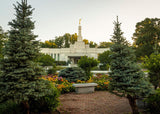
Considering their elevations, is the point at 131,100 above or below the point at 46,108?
above

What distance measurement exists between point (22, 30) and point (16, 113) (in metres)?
2.48

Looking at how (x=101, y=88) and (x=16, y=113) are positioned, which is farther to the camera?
(x=101, y=88)

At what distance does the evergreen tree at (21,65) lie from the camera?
3225mm

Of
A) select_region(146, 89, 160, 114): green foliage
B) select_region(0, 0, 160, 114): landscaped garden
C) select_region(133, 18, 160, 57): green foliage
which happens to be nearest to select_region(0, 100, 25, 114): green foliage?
select_region(0, 0, 160, 114): landscaped garden

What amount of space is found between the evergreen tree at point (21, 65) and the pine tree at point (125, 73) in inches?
84.9

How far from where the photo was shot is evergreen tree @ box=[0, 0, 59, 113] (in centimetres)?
322

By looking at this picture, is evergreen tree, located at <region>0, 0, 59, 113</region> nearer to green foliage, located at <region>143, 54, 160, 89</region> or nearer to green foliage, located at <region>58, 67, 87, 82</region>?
green foliage, located at <region>143, 54, 160, 89</region>

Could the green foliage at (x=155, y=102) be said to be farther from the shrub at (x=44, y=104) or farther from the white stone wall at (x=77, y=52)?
the white stone wall at (x=77, y=52)

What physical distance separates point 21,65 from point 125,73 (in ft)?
10.0

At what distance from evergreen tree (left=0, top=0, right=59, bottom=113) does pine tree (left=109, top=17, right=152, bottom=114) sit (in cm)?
216

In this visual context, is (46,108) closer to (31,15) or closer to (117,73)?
(117,73)

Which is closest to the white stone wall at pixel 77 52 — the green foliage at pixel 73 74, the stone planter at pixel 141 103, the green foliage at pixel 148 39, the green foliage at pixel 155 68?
the green foliage at pixel 148 39

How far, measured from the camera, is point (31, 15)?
375cm

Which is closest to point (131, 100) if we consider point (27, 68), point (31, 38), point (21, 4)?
point (27, 68)
